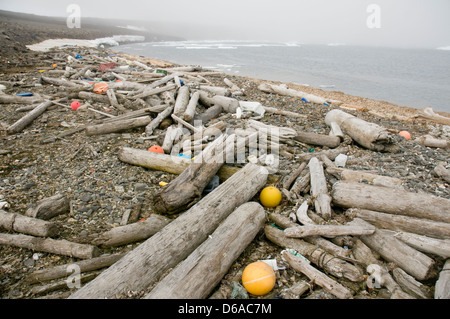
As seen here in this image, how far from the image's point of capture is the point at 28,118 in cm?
802

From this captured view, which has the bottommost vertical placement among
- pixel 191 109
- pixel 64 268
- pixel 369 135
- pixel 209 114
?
pixel 64 268

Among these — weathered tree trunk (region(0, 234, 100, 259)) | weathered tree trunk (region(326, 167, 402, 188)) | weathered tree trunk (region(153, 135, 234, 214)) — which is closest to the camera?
weathered tree trunk (region(0, 234, 100, 259))

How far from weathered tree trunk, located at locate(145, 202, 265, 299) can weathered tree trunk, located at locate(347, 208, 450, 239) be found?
1580 millimetres

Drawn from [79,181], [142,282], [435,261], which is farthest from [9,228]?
[435,261]

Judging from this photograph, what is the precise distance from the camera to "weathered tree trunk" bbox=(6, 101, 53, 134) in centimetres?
745

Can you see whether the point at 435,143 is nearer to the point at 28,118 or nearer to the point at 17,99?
the point at 28,118

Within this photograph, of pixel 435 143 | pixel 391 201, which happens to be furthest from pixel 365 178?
pixel 435 143

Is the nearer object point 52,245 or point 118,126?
point 52,245

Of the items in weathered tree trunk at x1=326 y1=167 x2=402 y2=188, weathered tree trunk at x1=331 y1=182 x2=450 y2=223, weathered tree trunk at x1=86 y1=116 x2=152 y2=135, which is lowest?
weathered tree trunk at x1=331 y1=182 x2=450 y2=223

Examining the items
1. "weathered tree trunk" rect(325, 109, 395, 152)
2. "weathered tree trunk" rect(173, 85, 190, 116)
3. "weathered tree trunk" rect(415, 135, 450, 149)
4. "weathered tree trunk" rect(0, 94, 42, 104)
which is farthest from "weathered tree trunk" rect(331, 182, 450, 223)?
"weathered tree trunk" rect(0, 94, 42, 104)

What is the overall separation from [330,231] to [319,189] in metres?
1.18

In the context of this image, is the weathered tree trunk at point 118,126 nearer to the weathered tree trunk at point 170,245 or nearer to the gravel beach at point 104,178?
the gravel beach at point 104,178

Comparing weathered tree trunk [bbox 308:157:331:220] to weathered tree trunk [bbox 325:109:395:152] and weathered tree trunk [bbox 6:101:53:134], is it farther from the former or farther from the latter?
weathered tree trunk [bbox 6:101:53:134]
